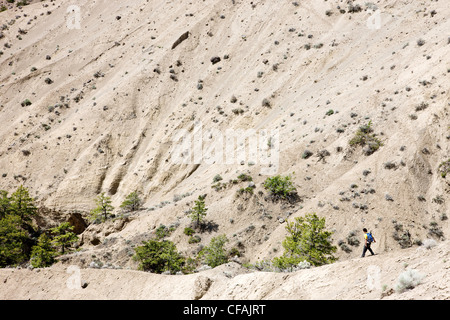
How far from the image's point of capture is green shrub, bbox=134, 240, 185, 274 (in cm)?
2208

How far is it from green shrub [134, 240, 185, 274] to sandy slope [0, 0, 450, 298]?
9.32 feet

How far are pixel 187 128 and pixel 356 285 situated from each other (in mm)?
33256

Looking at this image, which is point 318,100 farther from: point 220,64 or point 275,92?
point 220,64

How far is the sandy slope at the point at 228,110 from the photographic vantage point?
25078 millimetres

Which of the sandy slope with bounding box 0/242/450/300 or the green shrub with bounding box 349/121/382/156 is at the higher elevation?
the green shrub with bounding box 349/121/382/156

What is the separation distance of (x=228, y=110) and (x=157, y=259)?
74.8ft

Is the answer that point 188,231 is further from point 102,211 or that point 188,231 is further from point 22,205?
point 22,205

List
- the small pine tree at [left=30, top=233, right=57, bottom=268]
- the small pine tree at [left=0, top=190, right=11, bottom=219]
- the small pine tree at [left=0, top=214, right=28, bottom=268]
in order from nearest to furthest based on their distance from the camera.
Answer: the small pine tree at [left=30, top=233, right=57, bottom=268]
the small pine tree at [left=0, top=214, right=28, bottom=268]
the small pine tree at [left=0, top=190, right=11, bottom=219]

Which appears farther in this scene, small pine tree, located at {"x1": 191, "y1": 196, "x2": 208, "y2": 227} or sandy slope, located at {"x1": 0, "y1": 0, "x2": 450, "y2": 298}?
small pine tree, located at {"x1": 191, "y1": 196, "x2": 208, "y2": 227}

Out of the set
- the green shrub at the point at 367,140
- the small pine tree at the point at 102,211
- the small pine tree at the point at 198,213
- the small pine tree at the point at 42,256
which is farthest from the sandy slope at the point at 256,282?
the green shrub at the point at 367,140

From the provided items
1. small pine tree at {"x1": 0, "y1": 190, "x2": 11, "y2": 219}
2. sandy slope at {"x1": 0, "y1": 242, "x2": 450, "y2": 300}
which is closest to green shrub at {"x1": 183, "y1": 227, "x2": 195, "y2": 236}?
sandy slope at {"x1": 0, "y1": 242, "x2": 450, "y2": 300}

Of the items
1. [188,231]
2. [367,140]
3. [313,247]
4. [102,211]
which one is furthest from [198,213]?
[367,140]

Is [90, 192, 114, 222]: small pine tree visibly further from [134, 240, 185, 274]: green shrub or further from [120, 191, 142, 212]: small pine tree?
[134, 240, 185, 274]: green shrub

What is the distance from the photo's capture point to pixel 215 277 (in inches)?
527
